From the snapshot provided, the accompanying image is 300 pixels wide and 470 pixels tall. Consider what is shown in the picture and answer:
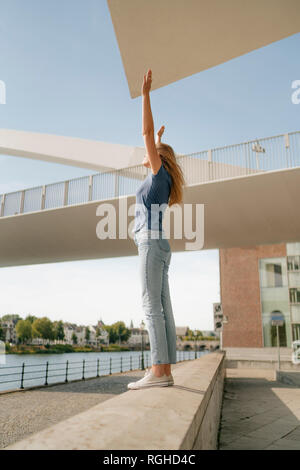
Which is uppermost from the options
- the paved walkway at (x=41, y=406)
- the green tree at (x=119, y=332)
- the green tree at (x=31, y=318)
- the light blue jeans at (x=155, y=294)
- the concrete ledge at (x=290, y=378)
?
the light blue jeans at (x=155, y=294)

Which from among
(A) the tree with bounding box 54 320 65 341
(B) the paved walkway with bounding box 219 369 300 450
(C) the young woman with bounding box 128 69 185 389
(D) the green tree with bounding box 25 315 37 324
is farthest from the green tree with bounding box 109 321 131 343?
(C) the young woman with bounding box 128 69 185 389

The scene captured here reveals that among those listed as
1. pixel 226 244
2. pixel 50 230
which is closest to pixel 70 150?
pixel 50 230

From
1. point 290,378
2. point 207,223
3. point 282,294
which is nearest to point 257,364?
point 207,223

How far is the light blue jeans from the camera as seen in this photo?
Result: 238cm

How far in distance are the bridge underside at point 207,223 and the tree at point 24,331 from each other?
60.6 metres

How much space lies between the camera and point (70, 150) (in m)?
25.5

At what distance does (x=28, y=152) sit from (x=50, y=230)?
44.5 ft

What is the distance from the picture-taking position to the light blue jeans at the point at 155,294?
2.38m

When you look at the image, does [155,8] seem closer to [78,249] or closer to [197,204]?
[197,204]

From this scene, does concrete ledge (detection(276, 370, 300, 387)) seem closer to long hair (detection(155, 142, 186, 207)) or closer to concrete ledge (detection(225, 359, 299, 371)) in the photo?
concrete ledge (detection(225, 359, 299, 371))

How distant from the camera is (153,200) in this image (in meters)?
2.51

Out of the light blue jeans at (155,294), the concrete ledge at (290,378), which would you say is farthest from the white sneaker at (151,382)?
the concrete ledge at (290,378)

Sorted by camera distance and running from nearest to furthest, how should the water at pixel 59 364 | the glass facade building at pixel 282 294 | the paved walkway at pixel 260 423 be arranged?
the paved walkway at pixel 260 423 → the water at pixel 59 364 → the glass facade building at pixel 282 294

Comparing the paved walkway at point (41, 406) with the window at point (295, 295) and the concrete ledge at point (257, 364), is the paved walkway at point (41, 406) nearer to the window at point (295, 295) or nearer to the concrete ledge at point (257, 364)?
the concrete ledge at point (257, 364)
